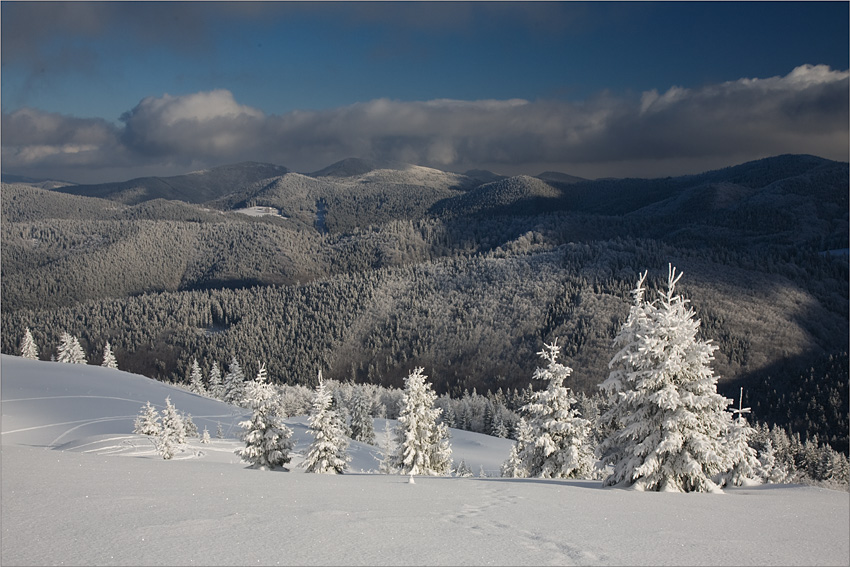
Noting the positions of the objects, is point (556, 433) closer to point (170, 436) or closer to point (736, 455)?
point (736, 455)

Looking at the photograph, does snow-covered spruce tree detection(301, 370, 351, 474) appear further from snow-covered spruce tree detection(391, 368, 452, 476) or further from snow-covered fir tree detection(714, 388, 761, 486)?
snow-covered fir tree detection(714, 388, 761, 486)

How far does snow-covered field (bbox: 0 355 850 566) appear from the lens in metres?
6.31

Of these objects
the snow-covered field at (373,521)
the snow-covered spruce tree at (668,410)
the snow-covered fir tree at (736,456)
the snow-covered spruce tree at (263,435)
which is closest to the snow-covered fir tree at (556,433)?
the snow-covered fir tree at (736,456)

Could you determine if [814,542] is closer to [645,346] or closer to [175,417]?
[645,346]

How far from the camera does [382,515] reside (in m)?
8.43

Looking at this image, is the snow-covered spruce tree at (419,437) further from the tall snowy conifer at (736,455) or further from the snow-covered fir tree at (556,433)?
the tall snowy conifer at (736,455)

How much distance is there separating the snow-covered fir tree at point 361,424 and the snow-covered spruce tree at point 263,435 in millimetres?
32035

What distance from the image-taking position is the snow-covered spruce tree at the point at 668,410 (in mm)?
13375

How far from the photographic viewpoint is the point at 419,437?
107ft

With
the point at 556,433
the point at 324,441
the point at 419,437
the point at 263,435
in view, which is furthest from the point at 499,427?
the point at 263,435

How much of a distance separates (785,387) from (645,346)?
565ft

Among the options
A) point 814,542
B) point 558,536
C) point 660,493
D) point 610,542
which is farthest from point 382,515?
point 660,493

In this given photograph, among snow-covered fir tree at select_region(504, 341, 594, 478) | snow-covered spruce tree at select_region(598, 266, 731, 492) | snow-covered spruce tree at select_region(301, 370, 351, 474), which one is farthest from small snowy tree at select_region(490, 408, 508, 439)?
snow-covered spruce tree at select_region(598, 266, 731, 492)

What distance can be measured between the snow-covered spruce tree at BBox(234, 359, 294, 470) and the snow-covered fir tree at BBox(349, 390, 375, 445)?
32.0 metres
